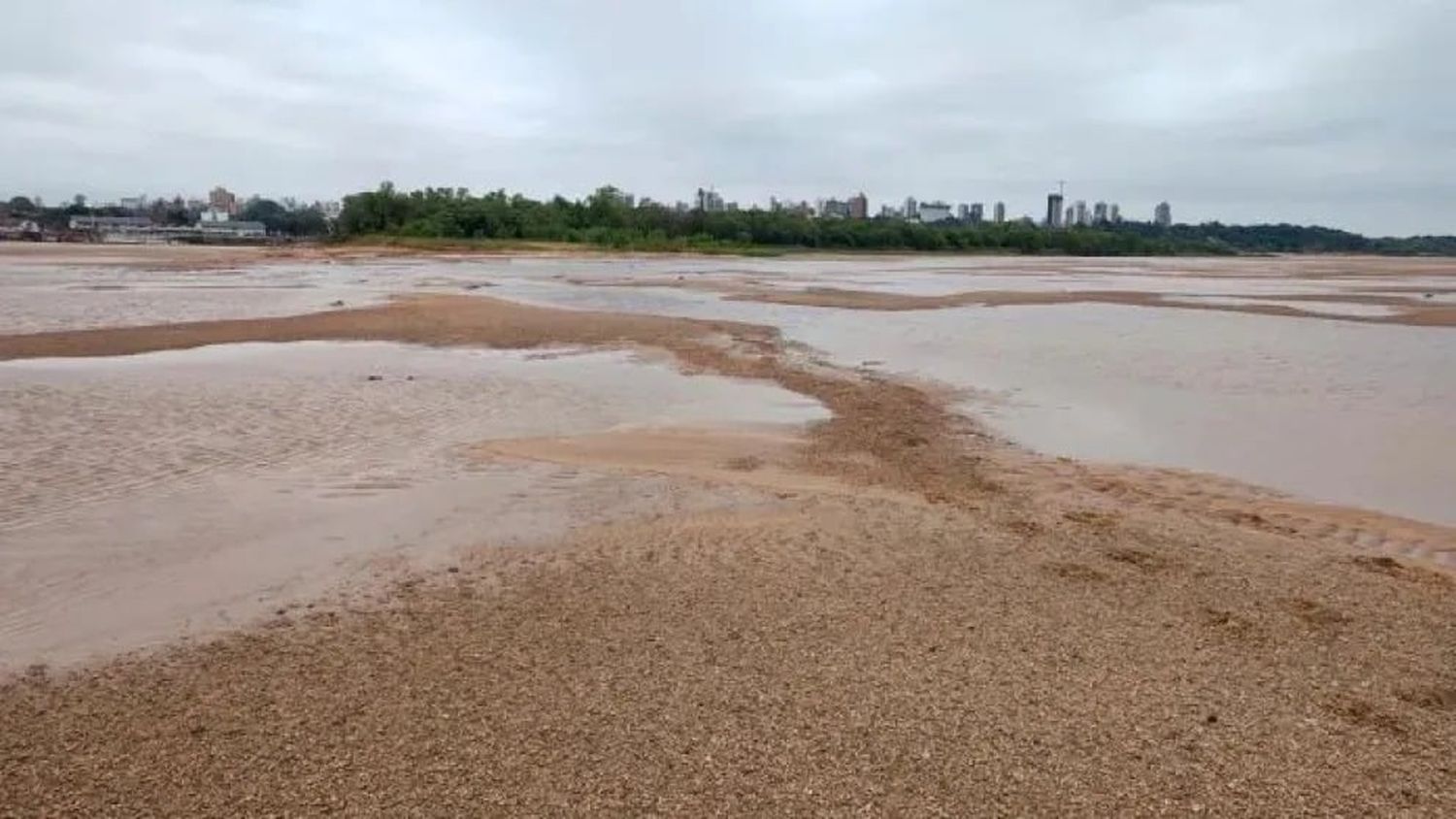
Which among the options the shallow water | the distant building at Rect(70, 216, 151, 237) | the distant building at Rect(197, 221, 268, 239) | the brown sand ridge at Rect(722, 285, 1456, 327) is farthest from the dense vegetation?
the brown sand ridge at Rect(722, 285, 1456, 327)

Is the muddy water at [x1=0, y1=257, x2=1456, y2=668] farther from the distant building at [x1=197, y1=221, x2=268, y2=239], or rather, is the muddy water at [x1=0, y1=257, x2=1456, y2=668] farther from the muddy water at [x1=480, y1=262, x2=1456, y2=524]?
the distant building at [x1=197, y1=221, x2=268, y2=239]

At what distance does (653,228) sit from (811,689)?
112m

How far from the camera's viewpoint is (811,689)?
4.97 m

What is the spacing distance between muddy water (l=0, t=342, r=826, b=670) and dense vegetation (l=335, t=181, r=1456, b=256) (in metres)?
84.8

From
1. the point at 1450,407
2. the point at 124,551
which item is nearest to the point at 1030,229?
the point at 1450,407

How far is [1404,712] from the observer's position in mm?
4820

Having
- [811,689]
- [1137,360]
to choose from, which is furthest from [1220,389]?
[811,689]

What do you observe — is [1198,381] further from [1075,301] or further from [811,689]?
[1075,301]

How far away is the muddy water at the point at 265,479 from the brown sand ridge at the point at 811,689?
800 millimetres

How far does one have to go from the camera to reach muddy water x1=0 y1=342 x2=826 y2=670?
6.71 m

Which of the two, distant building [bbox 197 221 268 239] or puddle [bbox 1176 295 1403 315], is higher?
distant building [bbox 197 221 268 239]

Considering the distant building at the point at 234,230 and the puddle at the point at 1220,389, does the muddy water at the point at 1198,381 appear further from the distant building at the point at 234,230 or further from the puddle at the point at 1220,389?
the distant building at the point at 234,230

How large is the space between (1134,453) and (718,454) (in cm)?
499

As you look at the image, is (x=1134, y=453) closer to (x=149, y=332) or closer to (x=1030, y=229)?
(x=149, y=332)
